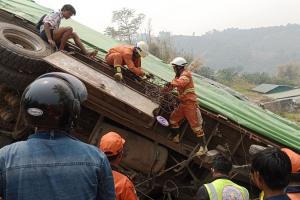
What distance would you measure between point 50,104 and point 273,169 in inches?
57.4

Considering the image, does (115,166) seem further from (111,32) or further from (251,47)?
(251,47)

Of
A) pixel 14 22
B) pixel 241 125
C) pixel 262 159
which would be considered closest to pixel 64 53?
pixel 14 22

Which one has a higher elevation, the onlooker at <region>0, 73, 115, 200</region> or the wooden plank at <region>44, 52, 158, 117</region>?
the onlooker at <region>0, 73, 115, 200</region>

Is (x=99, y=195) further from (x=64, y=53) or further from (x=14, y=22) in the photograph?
(x=14, y=22)

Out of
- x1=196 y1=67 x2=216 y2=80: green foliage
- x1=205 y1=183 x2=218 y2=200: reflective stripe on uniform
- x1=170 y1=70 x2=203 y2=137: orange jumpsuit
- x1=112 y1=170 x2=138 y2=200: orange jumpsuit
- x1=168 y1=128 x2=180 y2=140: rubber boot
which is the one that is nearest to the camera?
x1=112 y1=170 x2=138 y2=200: orange jumpsuit

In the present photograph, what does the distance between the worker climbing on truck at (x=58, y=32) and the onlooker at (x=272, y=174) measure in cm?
444

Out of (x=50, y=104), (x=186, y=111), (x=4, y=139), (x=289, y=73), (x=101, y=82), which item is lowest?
(x=289, y=73)

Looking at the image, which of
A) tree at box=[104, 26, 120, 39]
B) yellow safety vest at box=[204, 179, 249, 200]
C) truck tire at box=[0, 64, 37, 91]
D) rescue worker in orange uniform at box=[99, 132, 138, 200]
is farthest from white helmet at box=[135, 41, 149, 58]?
tree at box=[104, 26, 120, 39]

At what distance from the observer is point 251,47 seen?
13975cm

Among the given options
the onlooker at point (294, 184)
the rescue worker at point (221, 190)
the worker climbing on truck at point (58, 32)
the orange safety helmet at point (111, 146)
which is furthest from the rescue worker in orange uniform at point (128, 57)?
the onlooker at point (294, 184)

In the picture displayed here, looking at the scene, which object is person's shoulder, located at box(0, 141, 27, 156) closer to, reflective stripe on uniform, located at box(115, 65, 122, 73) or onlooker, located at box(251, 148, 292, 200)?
onlooker, located at box(251, 148, 292, 200)

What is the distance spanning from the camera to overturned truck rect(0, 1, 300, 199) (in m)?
5.56

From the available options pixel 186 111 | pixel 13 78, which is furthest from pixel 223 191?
pixel 13 78

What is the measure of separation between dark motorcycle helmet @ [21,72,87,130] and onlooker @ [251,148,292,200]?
130 cm
